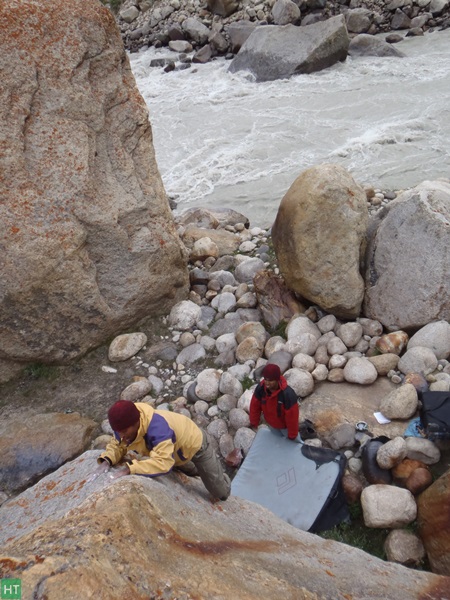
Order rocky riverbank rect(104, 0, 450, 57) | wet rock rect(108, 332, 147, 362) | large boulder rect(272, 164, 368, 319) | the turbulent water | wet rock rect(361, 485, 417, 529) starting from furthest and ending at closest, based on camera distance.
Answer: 1. rocky riverbank rect(104, 0, 450, 57)
2. the turbulent water
3. wet rock rect(108, 332, 147, 362)
4. large boulder rect(272, 164, 368, 319)
5. wet rock rect(361, 485, 417, 529)

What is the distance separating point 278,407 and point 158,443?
1702 mm

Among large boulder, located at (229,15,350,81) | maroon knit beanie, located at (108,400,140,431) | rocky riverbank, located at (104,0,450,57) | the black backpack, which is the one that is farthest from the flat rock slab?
rocky riverbank, located at (104,0,450,57)

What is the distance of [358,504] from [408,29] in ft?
63.8

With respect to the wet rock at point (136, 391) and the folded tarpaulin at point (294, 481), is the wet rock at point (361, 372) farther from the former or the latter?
the wet rock at point (136, 391)

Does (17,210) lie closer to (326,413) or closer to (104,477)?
(104,477)

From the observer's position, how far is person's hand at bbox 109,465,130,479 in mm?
2965

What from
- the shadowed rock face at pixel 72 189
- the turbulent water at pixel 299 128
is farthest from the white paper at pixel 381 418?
the turbulent water at pixel 299 128

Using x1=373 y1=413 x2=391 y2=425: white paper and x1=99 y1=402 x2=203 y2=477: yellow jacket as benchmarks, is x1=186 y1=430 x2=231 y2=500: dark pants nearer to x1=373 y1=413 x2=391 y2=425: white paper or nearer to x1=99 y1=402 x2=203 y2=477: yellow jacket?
x1=99 y1=402 x2=203 y2=477: yellow jacket

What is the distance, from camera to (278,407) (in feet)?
14.9

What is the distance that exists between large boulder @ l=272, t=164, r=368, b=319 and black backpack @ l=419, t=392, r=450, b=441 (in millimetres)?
1525

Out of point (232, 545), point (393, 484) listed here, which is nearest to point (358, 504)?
point (393, 484)

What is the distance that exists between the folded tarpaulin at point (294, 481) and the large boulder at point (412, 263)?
1928mm

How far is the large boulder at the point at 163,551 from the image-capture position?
213 cm

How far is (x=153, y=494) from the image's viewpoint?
2771mm
